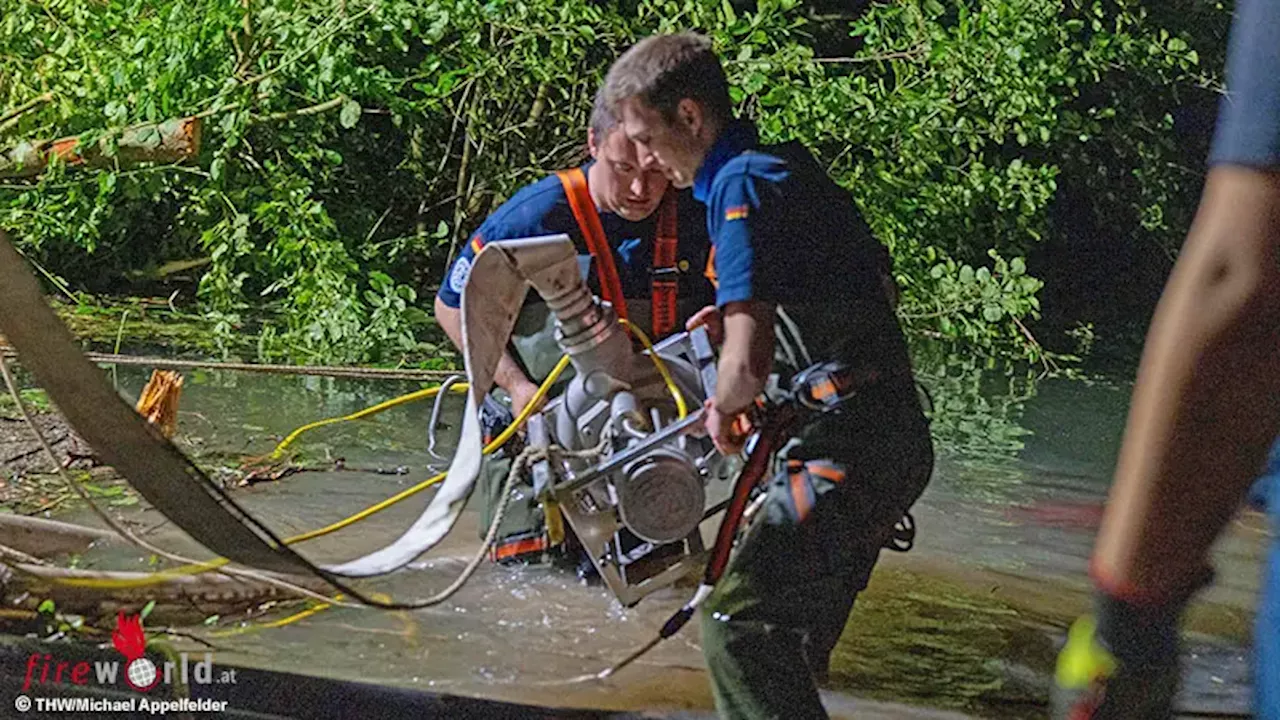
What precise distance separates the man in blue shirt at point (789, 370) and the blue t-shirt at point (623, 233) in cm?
31

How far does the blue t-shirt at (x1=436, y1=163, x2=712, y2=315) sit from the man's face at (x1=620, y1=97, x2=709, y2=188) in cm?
20

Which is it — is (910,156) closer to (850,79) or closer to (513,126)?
(850,79)

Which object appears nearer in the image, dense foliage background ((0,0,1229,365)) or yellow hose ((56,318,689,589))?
yellow hose ((56,318,689,589))

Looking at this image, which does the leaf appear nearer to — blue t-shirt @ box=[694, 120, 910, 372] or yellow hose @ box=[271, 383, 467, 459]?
yellow hose @ box=[271, 383, 467, 459]

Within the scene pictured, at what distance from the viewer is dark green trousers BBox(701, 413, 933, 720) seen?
5.58 feet

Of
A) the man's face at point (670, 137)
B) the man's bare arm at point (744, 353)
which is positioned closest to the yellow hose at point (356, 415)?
the man's face at point (670, 137)

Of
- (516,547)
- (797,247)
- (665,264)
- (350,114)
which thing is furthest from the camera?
(350,114)

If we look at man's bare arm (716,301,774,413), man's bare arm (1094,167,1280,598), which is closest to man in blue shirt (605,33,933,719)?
man's bare arm (716,301,774,413)

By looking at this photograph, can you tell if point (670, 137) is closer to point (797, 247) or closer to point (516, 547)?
point (797, 247)

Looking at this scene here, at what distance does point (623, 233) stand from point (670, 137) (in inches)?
16.9

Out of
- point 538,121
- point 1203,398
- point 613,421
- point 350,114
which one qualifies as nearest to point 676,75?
point 613,421

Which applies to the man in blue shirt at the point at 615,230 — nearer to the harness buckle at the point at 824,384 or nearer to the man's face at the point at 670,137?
the man's face at the point at 670,137

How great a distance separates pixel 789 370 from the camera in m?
1.75

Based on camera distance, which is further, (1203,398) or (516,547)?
(516,547)
